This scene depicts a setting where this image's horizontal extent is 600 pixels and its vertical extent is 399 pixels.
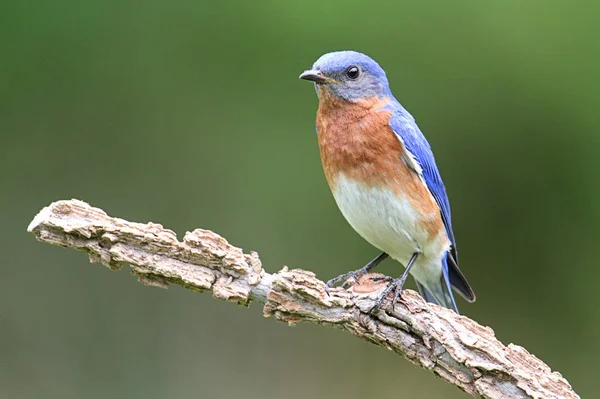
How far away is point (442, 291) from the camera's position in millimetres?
5035

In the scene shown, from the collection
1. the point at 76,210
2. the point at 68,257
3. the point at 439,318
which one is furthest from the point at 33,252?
the point at 439,318

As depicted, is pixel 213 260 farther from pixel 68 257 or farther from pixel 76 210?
pixel 68 257

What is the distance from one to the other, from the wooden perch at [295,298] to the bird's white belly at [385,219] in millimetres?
669

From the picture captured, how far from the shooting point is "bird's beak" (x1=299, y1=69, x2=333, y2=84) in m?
4.54

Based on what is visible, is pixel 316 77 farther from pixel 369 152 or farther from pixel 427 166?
pixel 427 166

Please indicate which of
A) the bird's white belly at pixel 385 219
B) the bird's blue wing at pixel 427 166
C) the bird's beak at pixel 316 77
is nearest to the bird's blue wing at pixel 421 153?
the bird's blue wing at pixel 427 166

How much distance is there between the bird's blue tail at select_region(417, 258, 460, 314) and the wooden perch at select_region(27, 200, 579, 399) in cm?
107

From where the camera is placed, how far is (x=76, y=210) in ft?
12.0

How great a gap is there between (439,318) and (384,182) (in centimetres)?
90

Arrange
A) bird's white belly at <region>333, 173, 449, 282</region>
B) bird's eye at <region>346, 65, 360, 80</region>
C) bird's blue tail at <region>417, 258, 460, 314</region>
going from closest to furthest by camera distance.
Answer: bird's white belly at <region>333, 173, 449, 282</region> → bird's eye at <region>346, 65, 360, 80</region> → bird's blue tail at <region>417, 258, 460, 314</region>

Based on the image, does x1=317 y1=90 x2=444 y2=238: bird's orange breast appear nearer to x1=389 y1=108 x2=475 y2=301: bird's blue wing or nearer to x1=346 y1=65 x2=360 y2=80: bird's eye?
x1=389 y1=108 x2=475 y2=301: bird's blue wing

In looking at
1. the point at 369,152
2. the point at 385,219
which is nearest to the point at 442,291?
the point at 385,219

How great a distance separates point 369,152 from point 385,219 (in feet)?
1.23

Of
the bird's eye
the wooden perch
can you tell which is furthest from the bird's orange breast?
the wooden perch
